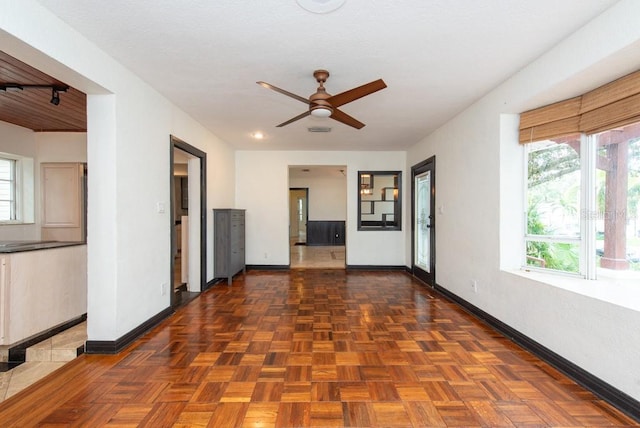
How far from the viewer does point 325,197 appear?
33.2 feet

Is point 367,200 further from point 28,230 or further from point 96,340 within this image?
point 28,230

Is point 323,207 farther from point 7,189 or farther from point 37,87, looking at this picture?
point 37,87

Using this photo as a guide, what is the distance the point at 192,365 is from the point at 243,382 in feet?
1.64

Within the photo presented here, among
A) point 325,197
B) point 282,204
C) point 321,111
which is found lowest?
point 282,204

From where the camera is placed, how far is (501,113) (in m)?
2.89

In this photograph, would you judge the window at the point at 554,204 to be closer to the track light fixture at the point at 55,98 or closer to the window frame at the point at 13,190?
the track light fixture at the point at 55,98

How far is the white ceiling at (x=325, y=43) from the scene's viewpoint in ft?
5.89

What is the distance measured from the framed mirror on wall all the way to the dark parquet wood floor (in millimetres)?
2898

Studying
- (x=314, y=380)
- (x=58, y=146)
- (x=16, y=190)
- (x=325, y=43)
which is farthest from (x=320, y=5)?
(x=16, y=190)

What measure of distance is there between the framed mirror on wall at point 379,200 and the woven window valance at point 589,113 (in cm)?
321

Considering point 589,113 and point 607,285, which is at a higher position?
point 589,113

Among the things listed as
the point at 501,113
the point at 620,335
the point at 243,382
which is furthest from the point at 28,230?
the point at 620,335

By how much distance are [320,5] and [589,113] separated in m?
2.17

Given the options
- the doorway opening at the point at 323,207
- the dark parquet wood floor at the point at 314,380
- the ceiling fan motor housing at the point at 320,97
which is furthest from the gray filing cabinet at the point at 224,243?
the doorway opening at the point at 323,207
